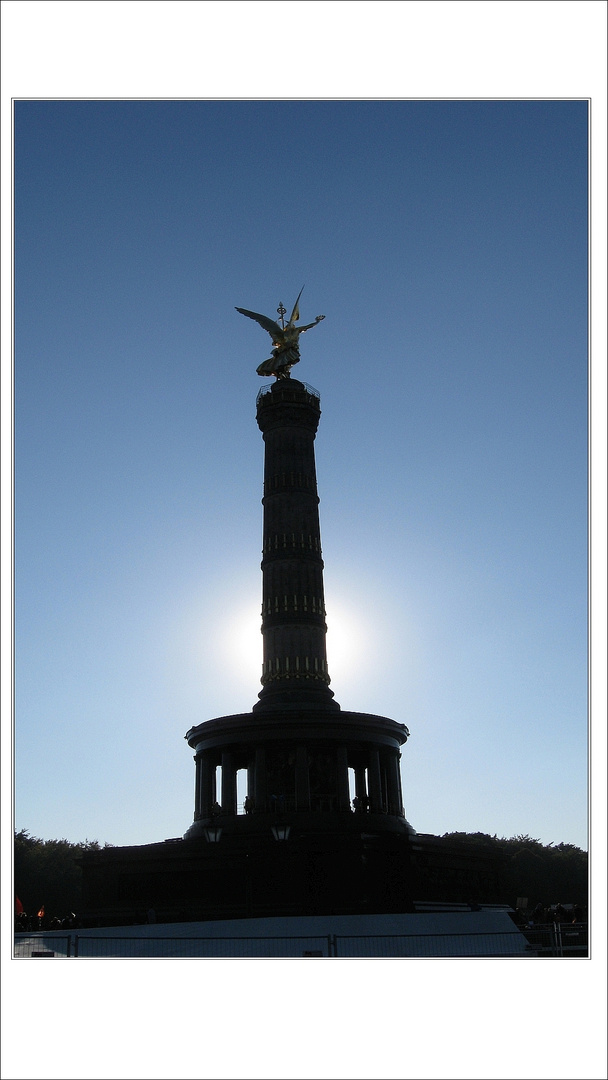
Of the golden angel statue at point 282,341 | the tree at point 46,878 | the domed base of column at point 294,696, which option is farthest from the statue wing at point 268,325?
the tree at point 46,878

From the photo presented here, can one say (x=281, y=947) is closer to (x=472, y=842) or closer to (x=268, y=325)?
(x=268, y=325)

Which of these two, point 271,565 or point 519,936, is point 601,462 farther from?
point 271,565

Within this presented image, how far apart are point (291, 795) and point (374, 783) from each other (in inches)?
131

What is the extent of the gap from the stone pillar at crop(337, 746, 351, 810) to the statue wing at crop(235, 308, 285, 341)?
21.0 metres

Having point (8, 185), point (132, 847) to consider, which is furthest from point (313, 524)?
point (8, 185)

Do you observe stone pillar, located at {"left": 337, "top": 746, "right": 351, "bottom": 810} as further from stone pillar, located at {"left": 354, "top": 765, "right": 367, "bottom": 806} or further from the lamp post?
the lamp post

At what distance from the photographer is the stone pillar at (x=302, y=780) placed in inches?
1492

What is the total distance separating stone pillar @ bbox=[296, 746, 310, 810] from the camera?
37.9 metres

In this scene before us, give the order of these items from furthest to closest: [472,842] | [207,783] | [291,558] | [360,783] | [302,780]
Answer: [472,842], [360,783], [291,558], [207,783], [302,780]

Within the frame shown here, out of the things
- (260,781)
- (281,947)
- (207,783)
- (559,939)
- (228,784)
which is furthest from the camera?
(207,783)

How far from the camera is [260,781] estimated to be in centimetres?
3938

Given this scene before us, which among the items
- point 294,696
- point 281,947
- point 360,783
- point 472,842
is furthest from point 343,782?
point 472,842

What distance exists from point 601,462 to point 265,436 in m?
34.3

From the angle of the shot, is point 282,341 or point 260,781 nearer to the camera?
point 260,781
